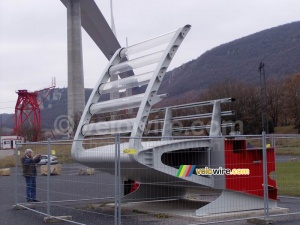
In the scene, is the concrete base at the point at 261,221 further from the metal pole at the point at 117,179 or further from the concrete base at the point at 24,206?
the concrete base at the point at 24,206

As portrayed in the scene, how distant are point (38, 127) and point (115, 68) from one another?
65.1 meters

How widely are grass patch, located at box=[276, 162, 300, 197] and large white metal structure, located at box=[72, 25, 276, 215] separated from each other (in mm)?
5062

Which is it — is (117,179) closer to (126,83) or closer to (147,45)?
(126,83)

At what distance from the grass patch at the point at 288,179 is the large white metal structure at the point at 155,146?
5.06 metres

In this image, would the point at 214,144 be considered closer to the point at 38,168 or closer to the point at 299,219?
the point at 299,219

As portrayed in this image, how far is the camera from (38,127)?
3063 inches

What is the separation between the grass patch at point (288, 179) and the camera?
18.0m

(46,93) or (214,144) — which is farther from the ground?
(46,93)

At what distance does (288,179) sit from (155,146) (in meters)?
9.19

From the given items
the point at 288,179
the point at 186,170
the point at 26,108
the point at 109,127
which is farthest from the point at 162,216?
the point at 26,108

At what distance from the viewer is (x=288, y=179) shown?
1961 cm

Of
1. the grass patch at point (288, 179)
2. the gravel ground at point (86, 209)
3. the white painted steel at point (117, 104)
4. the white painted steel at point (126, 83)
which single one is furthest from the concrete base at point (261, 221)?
the grass patch at point (288, 179)

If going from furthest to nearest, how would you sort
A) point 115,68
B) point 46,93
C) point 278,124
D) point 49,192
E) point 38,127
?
point 46,93 → point 38,127 → point 278,124 → point 115,68 → point 49,192

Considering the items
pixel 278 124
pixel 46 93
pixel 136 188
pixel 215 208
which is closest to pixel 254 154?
pixel 215 208
